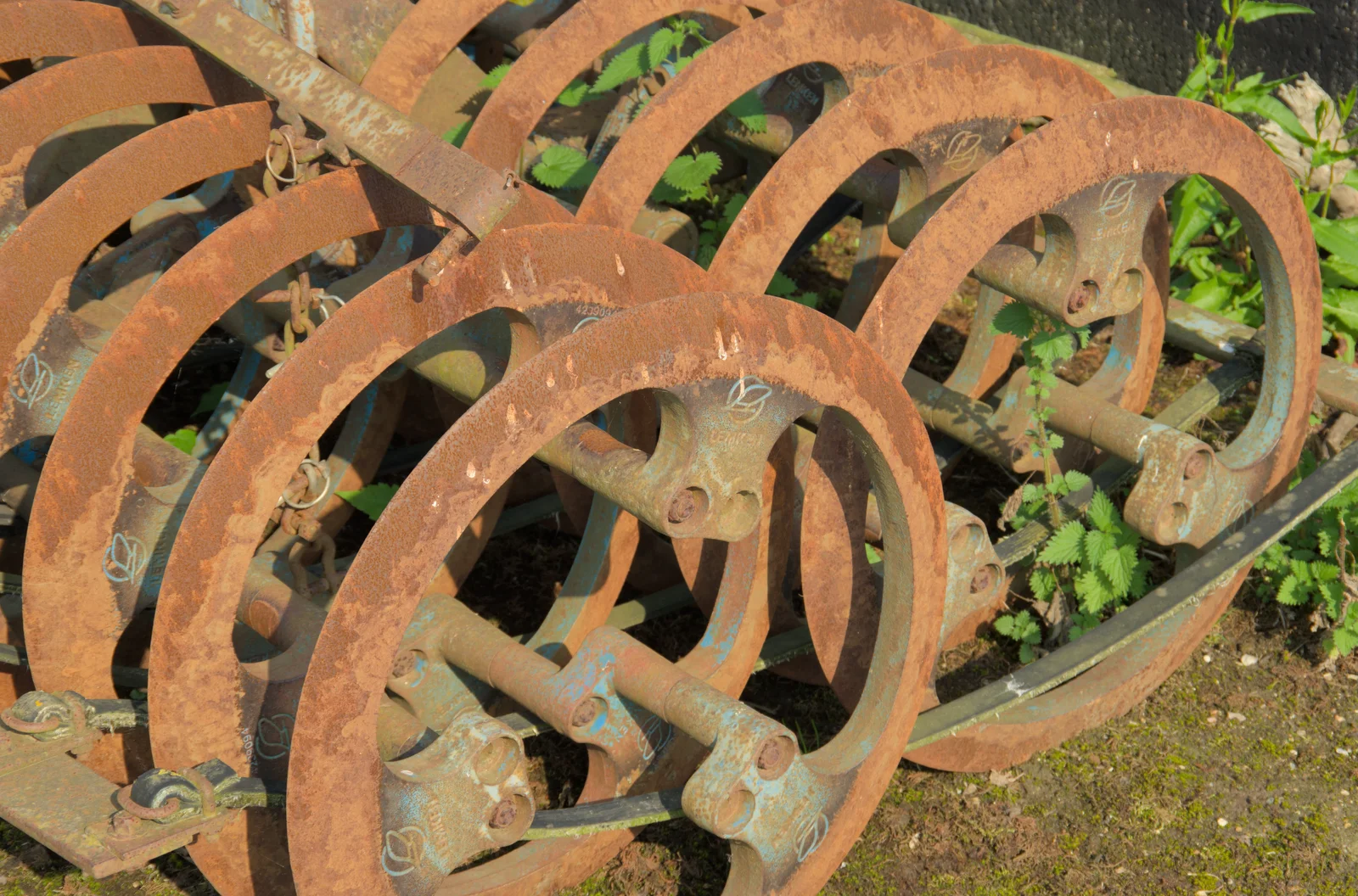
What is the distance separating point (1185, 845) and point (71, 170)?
352 centimetres

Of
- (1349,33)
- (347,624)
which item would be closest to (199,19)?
(347,624)

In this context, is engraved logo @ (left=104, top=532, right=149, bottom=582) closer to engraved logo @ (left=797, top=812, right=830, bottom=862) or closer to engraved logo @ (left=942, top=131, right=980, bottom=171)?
engraved logo @ (left=797, top=812, right=830, bottom=862)

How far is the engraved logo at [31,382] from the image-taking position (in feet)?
9.61

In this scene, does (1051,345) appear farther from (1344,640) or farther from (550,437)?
(550,437)

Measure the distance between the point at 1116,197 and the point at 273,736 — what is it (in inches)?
78.6

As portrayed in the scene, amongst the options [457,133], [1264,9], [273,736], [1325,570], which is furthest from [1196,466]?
[273,736]

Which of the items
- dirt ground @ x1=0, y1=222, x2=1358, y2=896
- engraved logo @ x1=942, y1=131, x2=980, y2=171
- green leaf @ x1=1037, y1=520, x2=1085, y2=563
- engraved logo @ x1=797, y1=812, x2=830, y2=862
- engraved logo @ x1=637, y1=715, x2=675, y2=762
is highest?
engraved logo @ x1=942, y1=131, x2=980, y2=171

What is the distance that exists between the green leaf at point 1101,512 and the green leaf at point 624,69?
158cm

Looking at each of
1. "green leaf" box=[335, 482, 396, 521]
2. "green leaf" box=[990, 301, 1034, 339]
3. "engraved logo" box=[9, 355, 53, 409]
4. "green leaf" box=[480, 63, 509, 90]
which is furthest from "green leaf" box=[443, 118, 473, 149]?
"green leaf" box=[990, 301, 1034, 339]

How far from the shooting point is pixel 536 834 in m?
2.55

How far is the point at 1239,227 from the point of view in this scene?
15.8ft

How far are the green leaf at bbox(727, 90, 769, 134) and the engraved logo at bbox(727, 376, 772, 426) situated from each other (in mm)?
1507

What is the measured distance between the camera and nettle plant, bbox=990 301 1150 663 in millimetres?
3277

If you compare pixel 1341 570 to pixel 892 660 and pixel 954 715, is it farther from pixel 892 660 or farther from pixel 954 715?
pixel 892 660
